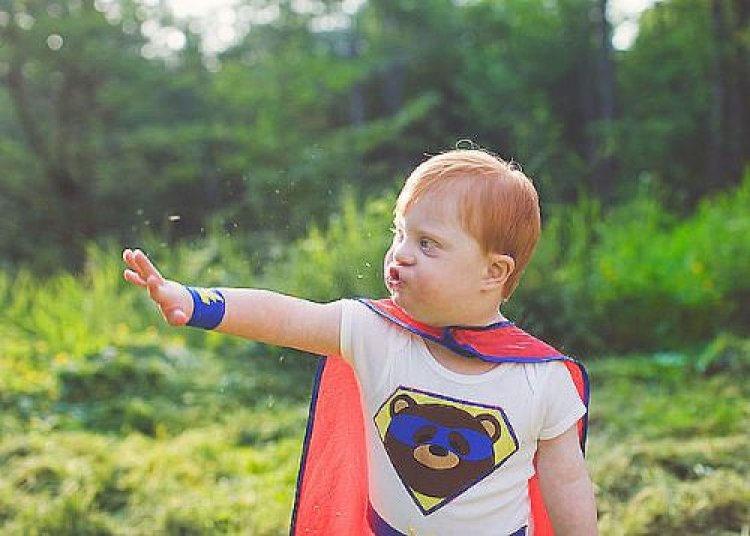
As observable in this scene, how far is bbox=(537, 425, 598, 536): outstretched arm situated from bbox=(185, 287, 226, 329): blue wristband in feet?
1.88

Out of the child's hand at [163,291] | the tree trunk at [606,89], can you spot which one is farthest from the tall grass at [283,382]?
the tree trunk at [606,89]

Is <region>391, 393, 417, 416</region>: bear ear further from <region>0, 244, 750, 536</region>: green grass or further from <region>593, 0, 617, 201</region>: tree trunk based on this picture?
<region>593, 0, 617, 201</region>: tree trunk

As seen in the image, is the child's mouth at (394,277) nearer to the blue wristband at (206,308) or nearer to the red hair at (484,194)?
the red hair at (484,194)

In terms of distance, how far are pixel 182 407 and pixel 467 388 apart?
3.37 metres

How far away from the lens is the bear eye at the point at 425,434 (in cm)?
160

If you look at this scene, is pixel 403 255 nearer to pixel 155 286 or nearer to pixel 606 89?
pixel 155 286

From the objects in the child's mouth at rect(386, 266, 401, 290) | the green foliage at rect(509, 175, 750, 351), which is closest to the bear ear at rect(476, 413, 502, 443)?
the child's mouth at rect(386, 266, 401, 290)

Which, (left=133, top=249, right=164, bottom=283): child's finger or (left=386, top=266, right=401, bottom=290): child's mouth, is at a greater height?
(left=133, top=249, right=164, bottom=283): child's finger

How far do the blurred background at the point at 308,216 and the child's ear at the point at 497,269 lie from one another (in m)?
0.34

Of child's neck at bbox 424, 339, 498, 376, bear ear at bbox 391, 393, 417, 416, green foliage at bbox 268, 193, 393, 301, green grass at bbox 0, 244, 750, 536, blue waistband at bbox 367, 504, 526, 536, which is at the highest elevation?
child's neck at bbox 424, 339, 498, 376

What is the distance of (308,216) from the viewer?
215 inches

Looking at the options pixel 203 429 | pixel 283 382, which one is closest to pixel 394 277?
pixel 203 429

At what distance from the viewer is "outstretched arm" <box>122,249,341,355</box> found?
145 centimetres

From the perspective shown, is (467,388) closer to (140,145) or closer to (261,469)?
(261,469)
